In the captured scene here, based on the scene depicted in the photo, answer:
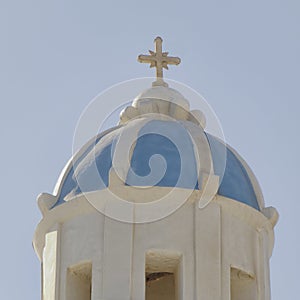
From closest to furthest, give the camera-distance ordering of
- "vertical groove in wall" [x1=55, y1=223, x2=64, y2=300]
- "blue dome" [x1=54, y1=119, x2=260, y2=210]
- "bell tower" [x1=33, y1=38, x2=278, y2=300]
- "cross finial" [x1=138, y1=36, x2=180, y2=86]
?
"bell tower" [x1=33, y1=38, x2=278, y2=300], "vertical groove in wall" [x1=55, y1=223, x2=64, y2=300], "blue dome" [x1=54, y1=119, x2=260, y2=210], "cross finial" [x1=138, y1=36, x2=180, y2=86]

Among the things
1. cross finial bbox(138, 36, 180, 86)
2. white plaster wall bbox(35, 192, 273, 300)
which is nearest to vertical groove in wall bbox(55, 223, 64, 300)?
white plaster wall bbox(35, 192, 273, 300)

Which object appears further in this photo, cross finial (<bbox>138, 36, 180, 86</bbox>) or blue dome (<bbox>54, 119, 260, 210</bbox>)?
cross finial (<bbox>138, 36, 180, 86</bbox>)

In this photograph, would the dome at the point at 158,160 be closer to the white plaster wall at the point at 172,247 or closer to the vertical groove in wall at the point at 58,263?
the white plaster wall at the point at 172,247

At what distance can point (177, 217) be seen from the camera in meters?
31.2

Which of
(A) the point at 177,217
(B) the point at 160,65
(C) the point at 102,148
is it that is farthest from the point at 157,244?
(B) the point at 160,65

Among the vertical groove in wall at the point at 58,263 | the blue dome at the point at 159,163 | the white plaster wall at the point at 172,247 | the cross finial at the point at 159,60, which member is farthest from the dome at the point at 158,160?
the cross finial at the point at 159,60

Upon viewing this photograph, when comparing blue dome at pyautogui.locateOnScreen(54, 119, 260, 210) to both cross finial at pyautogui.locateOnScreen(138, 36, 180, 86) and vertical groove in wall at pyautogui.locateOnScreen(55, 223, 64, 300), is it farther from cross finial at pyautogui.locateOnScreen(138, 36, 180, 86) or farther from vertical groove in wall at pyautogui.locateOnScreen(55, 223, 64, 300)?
cross finial at pyautogui.locateOnScreen(138, 36, 180, 86)

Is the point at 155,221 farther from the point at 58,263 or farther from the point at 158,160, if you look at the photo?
the point at 58,263

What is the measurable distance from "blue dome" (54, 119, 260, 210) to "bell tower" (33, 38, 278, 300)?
0.02 metres

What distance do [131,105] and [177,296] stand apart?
15.0 ft

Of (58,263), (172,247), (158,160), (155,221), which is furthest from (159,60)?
(58,263)

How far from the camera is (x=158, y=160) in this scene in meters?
32.0

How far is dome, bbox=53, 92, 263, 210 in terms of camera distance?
104ft

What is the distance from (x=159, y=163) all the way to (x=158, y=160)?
0.10 metres
